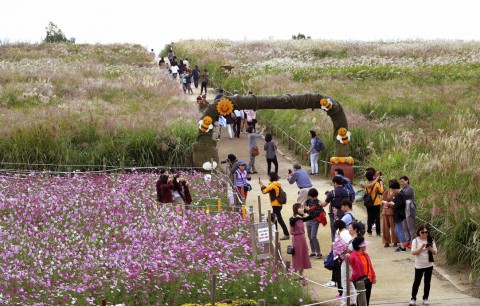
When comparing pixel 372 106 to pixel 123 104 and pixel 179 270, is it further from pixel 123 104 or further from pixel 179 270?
pixel 179 270

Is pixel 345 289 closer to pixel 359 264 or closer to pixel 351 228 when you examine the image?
pixel 359 264

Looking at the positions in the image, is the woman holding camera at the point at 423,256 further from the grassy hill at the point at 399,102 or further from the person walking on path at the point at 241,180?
the person walking on path at the point at 241,180

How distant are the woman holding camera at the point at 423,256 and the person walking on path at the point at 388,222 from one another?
4.03 m

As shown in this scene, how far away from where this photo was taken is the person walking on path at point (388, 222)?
1998cm

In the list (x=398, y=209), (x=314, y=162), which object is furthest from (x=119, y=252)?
(x=314, y=162)

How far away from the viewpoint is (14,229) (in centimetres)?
2022

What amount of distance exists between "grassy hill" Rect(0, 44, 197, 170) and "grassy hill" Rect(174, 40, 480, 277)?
176 inches

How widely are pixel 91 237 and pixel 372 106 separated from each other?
68.3ft

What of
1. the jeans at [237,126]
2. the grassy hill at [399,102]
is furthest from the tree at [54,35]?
the jeans at [237,126]

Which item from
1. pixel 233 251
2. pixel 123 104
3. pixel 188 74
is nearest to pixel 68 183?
pixel 233 251

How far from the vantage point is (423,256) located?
51.9 ft

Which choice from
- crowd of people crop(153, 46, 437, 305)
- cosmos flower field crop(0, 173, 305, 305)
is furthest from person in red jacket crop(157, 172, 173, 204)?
cosmos flower field crop(0, 173, 305, 305)

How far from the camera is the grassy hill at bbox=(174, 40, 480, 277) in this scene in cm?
2100

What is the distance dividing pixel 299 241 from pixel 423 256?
8.42 ft
